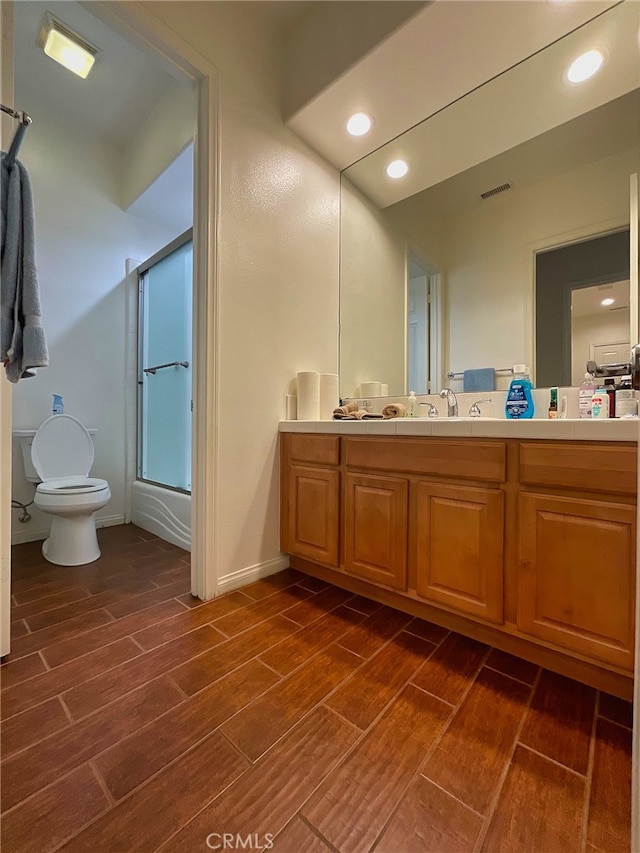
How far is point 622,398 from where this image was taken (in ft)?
4.38

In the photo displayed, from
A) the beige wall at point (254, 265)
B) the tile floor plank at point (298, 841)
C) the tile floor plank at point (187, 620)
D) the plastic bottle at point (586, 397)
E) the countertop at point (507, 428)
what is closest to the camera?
the tile floor plank at point (298, 841)

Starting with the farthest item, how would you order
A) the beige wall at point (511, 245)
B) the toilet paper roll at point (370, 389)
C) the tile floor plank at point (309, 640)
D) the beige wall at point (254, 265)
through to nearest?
1. the toilet paper roll at point (370, 389)
2. the beige wall at point (254, 265)
3. the beige wall at point (511, 245)
4. the tile floor plank at point (309, 640)

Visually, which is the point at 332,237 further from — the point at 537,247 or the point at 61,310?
the point at 61,310

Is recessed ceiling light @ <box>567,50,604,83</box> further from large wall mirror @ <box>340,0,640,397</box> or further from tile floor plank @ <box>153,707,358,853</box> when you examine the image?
tile floor plank @ <box>153,707,358,853</box>

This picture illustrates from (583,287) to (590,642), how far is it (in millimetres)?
1402

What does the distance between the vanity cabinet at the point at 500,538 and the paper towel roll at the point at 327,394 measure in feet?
1.04

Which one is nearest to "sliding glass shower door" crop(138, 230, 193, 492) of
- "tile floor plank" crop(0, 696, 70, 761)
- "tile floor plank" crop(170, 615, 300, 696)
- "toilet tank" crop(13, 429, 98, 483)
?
"toilet tank" crop(13, 429, 98, 483)

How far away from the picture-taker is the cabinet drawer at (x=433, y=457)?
124 cm

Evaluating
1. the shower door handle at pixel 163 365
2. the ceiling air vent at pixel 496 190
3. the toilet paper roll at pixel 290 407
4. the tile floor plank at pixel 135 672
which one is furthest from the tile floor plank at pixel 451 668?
the shower door handle at pixel 163 365

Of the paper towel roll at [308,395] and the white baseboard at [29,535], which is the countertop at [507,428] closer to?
the paper towel roll at [308,395]

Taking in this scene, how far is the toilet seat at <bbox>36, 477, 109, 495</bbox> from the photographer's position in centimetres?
199

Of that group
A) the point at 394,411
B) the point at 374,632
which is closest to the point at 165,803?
the point at 374,632

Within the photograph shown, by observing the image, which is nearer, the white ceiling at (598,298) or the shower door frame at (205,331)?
the white ceiling at (598,298)

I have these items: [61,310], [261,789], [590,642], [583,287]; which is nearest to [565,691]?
[590,642]
